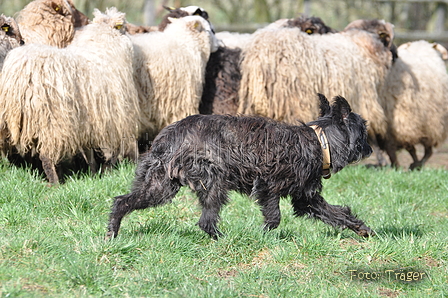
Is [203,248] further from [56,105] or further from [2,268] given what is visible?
[56,105]

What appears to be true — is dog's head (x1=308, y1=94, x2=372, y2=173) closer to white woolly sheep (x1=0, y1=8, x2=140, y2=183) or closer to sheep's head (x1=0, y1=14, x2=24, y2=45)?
white woolly sheep (x1=0, y1=8, x2=140, y2=183)

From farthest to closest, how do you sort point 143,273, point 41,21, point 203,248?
1. point 41,21
2. point 203,248
3. point 143,273

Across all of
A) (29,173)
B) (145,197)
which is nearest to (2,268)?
(145,197)

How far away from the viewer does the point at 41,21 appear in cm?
602

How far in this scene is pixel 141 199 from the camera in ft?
12.5

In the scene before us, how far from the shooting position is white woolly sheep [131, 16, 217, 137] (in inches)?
250

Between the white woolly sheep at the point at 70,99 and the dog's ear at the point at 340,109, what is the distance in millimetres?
2363

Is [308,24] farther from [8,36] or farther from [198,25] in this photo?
[8,36]

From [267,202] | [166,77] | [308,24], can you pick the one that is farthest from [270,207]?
[308,24]

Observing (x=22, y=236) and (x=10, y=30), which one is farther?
(x=10, y=30)

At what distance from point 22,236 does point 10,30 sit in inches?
104

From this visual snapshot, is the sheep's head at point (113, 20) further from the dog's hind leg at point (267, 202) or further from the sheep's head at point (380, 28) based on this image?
the sheep's head at point (380, 28)

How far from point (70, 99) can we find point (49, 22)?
1.30 metres

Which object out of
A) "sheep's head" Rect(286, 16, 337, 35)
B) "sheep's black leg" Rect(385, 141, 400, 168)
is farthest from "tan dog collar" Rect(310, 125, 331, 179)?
"sheep's black leg" Rect(385, 141, 400, 168)
